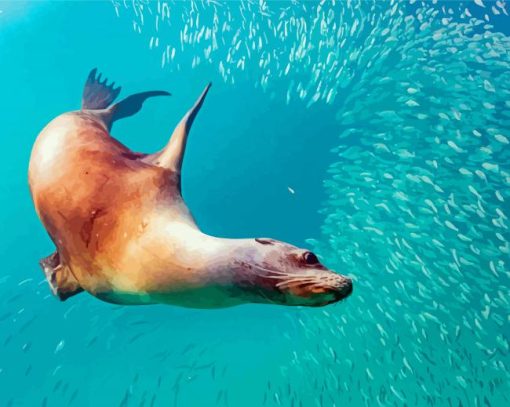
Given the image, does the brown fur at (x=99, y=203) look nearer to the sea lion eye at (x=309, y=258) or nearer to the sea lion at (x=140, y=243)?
the sea lion at (x=140, y=243)

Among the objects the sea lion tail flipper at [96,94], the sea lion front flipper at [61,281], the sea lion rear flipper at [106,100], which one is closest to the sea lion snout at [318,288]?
the sea lion front flipper at [61,281]

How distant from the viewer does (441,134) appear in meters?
11.4

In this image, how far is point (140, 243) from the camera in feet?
5.20

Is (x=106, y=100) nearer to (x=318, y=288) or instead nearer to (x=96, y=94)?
(x=96, y=94)

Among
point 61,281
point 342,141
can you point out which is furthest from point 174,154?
point 342,141

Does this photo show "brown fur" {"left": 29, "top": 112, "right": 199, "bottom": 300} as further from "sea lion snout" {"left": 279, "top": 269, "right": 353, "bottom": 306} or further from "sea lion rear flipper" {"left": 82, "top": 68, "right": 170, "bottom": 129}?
"sea lion rear flipper" {"left": 82, "top": 68, "right": 170, "bottom": 129}

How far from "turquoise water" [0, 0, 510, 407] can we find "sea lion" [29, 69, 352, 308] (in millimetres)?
10227

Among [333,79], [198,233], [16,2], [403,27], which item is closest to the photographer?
Answer: [198,233]

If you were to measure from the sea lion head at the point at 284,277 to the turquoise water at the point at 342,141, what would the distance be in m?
10.6

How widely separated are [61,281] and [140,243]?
0.79 metres

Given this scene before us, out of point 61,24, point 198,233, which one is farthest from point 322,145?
point 198,233

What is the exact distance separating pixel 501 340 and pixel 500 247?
→ 2951 mm

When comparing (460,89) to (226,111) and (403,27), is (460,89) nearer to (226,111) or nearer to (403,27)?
(403,27)

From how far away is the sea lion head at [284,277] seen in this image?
1207 mm
